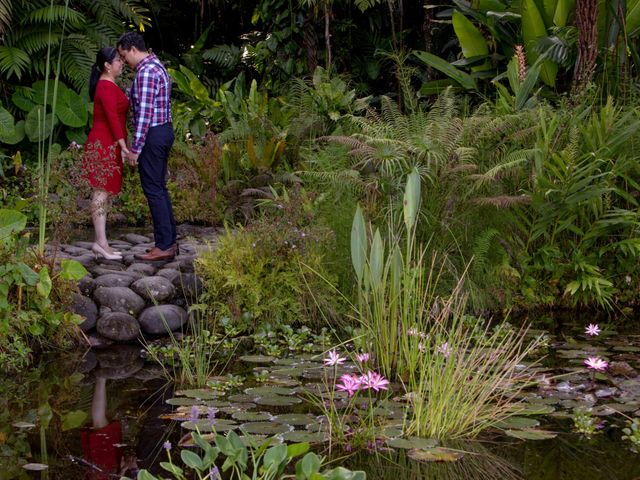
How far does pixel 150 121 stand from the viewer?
652 cm

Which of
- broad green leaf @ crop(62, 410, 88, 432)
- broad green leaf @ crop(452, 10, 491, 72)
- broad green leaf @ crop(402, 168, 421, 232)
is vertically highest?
broad green leaf @ crop(452, 10, 491, 72)

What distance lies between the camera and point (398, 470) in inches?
142

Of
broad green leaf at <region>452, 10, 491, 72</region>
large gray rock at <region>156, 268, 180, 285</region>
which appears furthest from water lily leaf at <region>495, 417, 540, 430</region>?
broad green leaf at <region>452, 10, 491, 72</region>

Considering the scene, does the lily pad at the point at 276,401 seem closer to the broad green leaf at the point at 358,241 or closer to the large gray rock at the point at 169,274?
the broad green leaf at the point at 358,241

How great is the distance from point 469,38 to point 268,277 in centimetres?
556

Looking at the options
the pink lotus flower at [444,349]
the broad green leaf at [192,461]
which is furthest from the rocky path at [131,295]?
the broad green leaf at [192,461]

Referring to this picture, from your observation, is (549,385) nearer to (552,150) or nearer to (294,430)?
(294,430)

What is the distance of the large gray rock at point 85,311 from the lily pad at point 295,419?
2088 millimetres

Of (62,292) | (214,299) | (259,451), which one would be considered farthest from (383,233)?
(259,451)

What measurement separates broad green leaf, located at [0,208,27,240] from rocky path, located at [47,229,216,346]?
1.08ft

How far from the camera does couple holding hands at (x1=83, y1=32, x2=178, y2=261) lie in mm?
6453

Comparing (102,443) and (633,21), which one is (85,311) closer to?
(102,443)

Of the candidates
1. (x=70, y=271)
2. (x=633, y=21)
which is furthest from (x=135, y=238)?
(x=633, y=21)

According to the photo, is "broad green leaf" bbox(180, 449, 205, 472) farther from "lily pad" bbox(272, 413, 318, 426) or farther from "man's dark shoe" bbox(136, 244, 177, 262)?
"man's dark shoe" bbox(136, 244, 177, 262)
